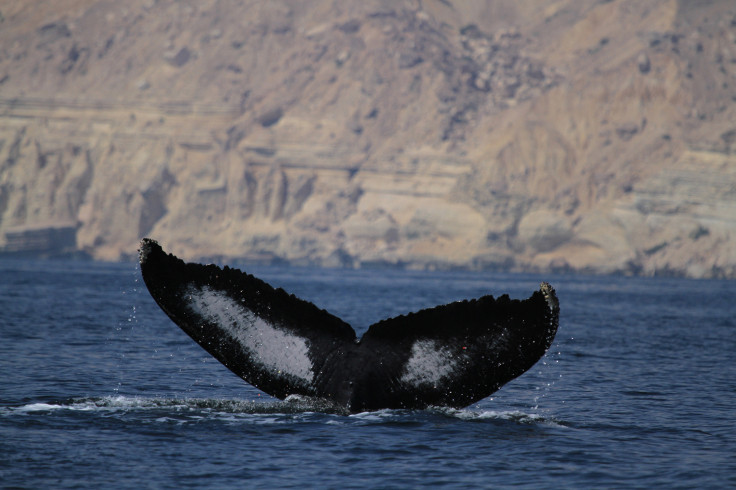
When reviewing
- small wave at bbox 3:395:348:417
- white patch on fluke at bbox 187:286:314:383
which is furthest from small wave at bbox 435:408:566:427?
white patch on fluke at bbox 187:286:314:383

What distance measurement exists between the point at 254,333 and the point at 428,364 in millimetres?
1748

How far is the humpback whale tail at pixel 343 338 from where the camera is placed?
31.7 ft

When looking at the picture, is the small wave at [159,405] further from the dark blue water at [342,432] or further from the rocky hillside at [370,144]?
the rocky hillside at [370,144]

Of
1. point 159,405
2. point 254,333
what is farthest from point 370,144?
point 254,333

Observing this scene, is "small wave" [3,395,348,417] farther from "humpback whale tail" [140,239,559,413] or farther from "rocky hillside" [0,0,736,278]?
"rocky hillside" [0,0,736,278]

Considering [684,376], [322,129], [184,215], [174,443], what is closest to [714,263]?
[322,129]

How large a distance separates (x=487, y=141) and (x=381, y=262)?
25.7m

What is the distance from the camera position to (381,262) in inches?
5709

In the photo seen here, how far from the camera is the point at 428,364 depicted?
10.1 m

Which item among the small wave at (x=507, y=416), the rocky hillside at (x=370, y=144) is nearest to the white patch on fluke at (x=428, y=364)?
the small wave at (x=507, y=416)

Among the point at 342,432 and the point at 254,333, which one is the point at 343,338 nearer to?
the point at 254,333

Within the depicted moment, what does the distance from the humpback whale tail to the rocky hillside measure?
123161 mm

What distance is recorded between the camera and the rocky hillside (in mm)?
136125

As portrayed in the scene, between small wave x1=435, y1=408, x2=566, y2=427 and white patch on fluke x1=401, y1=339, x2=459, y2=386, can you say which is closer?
white patch on fluke x1=401, y1=339, x2=459, y2=386
